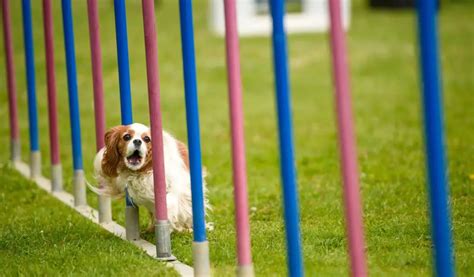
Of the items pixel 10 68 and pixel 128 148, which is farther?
pixel 10 68

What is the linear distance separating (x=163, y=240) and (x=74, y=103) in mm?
2133

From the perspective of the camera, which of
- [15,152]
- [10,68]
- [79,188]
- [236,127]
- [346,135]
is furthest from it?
[15,152]

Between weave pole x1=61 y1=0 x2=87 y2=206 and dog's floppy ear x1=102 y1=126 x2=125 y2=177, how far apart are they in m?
1.31

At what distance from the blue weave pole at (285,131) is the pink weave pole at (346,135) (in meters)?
0.41

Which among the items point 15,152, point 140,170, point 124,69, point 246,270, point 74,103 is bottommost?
point 15,152

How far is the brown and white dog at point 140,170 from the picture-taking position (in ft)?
21.1

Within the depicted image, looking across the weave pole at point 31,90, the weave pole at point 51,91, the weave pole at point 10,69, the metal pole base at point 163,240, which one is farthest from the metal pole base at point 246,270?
the weave pole at point 10,69

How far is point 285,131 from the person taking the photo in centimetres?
483

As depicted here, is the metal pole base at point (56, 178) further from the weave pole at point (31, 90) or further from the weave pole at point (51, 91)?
the weave pole at point (31, 90)

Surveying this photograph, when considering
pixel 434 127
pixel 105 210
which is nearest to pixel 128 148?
pixel 105 210

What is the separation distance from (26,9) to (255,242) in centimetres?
362

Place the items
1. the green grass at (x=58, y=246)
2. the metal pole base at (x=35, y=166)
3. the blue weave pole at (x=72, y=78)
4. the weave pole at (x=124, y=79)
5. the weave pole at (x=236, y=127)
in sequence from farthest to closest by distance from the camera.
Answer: the metal pole base at (x=35, y=166) → the blue weave pole at (x=72, y=78) → the weave pole at (x=124, y=79) → the green grass at (x=58, y=246) → the weave pole at (x=236, y=127)

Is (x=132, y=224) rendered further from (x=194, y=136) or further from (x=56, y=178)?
(x=56, y=178)

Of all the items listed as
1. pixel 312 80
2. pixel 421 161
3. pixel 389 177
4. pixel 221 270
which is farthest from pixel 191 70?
pixel 312 80
